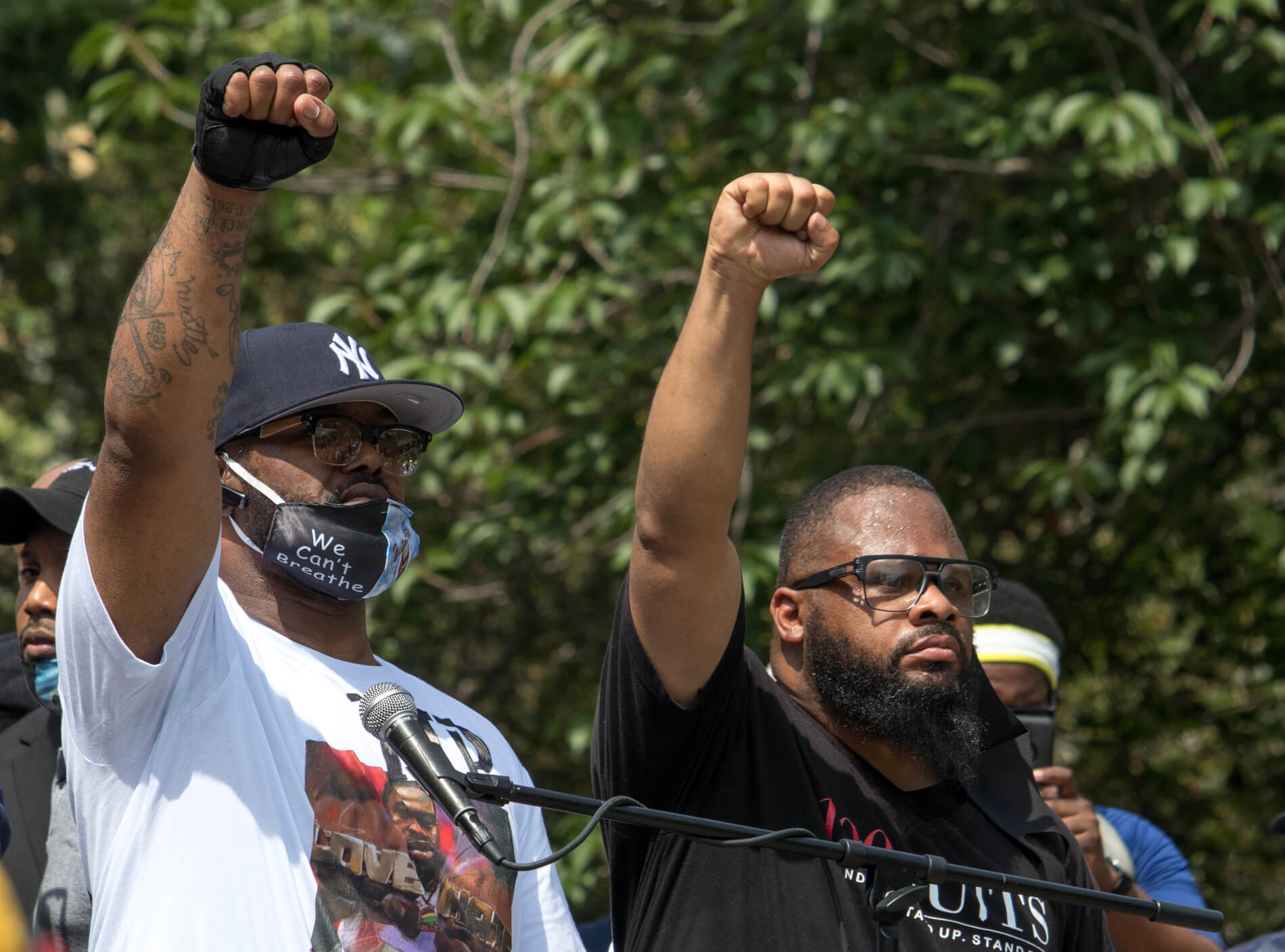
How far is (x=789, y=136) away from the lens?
475 cm

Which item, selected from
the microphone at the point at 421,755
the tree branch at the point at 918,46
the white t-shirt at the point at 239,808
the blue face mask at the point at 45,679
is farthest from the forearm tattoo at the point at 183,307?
the tree branch at the point at 918,46

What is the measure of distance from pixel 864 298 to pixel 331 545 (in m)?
3.02

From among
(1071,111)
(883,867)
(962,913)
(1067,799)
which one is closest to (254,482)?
(883,867)

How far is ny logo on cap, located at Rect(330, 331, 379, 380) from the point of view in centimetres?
263

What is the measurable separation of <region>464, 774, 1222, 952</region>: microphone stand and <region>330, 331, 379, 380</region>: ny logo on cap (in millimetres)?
1010

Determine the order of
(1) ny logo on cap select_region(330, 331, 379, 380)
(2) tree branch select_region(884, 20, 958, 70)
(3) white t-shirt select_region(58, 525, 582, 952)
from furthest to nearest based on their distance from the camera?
(2) tree branch select_region(884, 20, 958, 70), (1) ny logo on cap select_region(330, 331, 379, 380), (3) white t-shirt select_region(58, 525, 582, 952)

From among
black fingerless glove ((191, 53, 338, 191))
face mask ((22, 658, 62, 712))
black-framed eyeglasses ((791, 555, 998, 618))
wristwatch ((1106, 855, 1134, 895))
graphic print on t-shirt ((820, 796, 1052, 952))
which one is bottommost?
wristwatch ((1106, 855, 1134, 895))

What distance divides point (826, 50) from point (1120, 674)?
3.25 m

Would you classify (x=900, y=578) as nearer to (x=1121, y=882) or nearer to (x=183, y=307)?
(x=1121, y=882)

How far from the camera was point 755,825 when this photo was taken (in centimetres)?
234

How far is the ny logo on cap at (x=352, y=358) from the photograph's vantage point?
2.63m

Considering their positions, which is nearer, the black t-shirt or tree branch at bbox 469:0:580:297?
the black t-shirt

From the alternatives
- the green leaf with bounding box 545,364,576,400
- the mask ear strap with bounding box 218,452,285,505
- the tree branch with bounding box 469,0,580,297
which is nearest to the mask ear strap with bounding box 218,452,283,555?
the mask ear strap with bounding box 218,452,285,505

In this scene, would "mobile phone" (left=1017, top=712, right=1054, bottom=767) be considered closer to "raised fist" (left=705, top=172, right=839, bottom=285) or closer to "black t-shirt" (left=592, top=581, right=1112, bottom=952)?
"black t-shirt" (left=592, top=581, right=1112, bottom=952)
